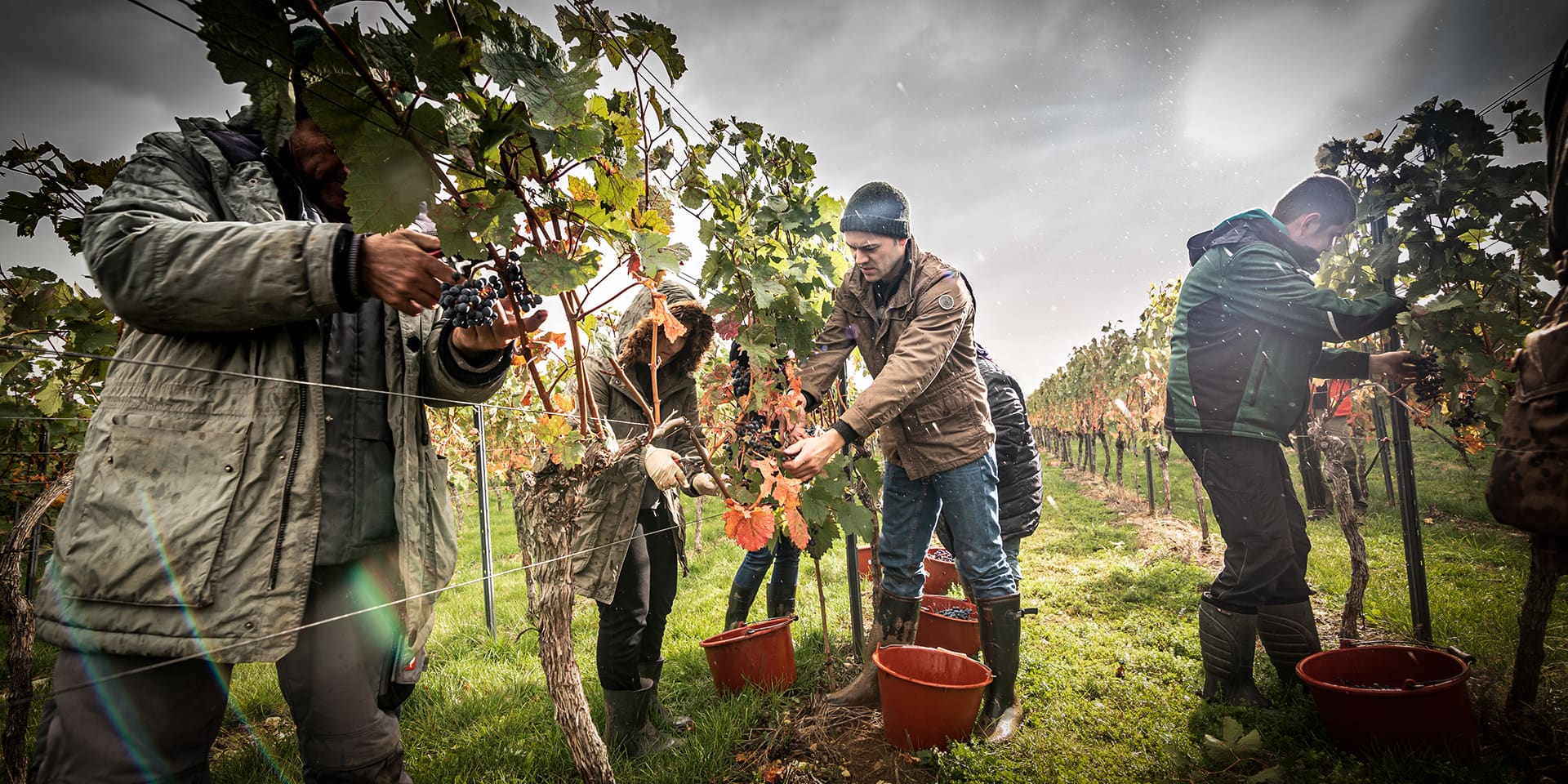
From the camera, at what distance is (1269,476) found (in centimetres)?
255

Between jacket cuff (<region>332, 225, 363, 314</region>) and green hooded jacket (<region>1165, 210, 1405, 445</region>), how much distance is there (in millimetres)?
3205

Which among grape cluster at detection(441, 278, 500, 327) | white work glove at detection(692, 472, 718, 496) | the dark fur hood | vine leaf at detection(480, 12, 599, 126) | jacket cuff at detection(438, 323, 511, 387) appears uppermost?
vine leaf at detection(480, 12, 599, 126)

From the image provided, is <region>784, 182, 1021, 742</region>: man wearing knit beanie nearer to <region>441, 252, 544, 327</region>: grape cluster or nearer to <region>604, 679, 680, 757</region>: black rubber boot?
<region>604, 679, 680, 757</region>: black rubber boot

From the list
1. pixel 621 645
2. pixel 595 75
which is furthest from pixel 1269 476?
pixel 595 75

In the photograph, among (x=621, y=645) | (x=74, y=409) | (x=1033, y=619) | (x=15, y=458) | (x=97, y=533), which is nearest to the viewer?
(x=97, y=533)

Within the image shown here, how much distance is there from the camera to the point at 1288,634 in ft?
8.41

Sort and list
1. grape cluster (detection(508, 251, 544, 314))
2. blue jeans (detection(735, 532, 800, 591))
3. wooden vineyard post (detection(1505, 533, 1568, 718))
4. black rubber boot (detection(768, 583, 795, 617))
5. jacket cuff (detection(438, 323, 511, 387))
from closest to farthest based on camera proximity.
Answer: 1. grape cluster (detection(508, 251, 544, 314))
2. jacket cuff (detection(438, 323, 511, 387))
3. wooden vineyard post (detection(1505, 533, 1568, 718))
4. blue jeans (detection(735, 532, 800, 591))
5. black rubber boot (detection(768, 583, 795, 617))

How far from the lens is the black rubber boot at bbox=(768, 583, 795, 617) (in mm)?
3645

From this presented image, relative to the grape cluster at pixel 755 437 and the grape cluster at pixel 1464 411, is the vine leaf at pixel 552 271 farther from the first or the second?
the grape cluster at pixel 1464 411

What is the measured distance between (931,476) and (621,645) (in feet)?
4.99

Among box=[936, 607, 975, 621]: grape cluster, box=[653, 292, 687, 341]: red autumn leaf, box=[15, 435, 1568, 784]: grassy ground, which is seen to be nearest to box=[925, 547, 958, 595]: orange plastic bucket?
box=[15, 435, 1568, 784]: grassy ground

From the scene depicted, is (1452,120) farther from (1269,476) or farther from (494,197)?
(494,197)

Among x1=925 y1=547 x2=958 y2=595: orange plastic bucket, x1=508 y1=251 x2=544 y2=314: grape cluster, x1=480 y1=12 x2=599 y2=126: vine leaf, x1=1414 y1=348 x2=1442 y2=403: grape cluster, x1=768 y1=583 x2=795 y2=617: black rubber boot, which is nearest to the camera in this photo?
x1=480 y1=12 x2=599 y2=126: vine leaf

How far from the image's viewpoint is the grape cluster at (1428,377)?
107 inches
